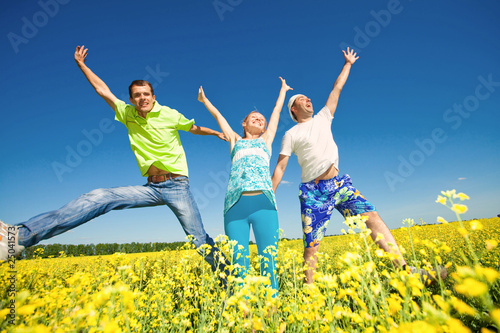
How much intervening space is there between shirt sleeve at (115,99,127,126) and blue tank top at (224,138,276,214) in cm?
156

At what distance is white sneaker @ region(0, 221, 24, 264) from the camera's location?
186 centimetres

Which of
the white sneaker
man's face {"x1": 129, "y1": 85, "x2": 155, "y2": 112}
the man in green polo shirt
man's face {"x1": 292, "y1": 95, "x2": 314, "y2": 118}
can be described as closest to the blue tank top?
the man in green polo shirt

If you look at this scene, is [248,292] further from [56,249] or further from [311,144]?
[56,249]

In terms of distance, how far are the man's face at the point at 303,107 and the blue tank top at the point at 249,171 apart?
0.92 m

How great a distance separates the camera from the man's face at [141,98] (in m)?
3.09

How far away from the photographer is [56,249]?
96.4ft

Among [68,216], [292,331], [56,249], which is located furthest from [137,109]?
[56,249]

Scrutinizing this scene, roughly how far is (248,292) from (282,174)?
2112mm

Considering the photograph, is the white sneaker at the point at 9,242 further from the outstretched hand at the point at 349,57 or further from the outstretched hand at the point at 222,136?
the outstretched hand at the point at 349,57

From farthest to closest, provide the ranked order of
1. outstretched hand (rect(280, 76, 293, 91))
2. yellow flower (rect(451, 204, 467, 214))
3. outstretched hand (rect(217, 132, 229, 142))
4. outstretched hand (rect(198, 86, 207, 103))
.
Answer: outstretched hand (rect(280, 76, 293, 91)), outstretched hand (rect(198, 86, 207, 103)), outstretched hand (rect(217, 132, 229, 142)), yellow flower (rect(451, 204, 467, 214))

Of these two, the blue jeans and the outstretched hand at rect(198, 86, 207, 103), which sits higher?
the outstretched hand at rect(198, 86, 207, 103)

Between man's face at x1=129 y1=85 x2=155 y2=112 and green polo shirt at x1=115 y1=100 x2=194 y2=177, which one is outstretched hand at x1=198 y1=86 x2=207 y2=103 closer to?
green polo shirt at x1=115 y1=100 x2=194 y2=177

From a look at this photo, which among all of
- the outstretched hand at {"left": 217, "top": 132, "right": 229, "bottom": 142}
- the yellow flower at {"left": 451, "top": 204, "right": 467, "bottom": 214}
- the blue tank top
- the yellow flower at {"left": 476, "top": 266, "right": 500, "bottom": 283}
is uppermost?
the outstretched hand at {"left": 217, "top": 132, "right": 229, "bottom": 142}

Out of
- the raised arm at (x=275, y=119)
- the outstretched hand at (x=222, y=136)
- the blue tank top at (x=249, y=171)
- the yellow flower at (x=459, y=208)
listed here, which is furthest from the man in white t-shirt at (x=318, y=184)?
the yellow flower at (x=459, y=208)
